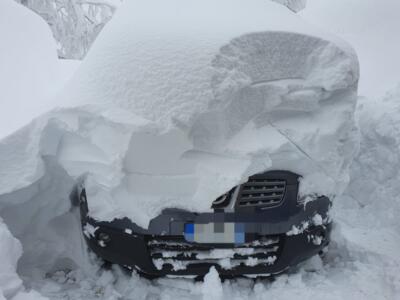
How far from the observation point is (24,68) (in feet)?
9.70

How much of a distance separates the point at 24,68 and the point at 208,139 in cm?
191

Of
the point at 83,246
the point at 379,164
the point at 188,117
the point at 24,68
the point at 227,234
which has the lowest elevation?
the point at 83,246

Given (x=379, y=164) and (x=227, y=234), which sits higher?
(x=227, y=234)

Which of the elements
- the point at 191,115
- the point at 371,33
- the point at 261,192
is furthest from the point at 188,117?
the point at 371,33

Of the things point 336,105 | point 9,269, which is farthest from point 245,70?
point 9,269

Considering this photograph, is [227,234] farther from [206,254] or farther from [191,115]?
[191,115]

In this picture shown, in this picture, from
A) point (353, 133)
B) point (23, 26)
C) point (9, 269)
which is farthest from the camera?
point (23, 26)

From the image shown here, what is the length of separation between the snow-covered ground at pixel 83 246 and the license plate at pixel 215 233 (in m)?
0.19

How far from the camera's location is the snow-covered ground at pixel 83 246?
186 centimetres

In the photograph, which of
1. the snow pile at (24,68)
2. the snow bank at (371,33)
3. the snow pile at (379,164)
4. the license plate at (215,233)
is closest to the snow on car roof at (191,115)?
the license plate at (215,233)

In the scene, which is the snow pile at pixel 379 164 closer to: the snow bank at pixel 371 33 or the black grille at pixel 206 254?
the snow bank at pixel 371 33

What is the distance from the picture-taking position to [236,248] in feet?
6.35

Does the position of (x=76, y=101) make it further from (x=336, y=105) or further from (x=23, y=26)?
(x=23, y=26)

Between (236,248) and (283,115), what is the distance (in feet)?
A: 2.39
